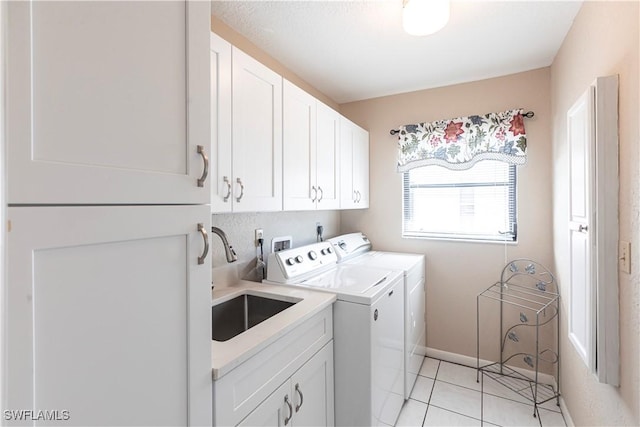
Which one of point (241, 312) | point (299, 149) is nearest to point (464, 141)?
point (299, 149)

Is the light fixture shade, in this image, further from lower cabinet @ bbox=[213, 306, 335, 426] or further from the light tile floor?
the light tile floor

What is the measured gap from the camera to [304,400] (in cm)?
143

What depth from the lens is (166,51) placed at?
80 centimetres


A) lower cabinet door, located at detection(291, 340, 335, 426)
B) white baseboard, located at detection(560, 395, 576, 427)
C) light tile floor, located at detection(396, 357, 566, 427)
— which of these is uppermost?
lower cabinet door, located at detection(291, 340, 335, 426)

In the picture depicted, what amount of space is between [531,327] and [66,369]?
2931mm

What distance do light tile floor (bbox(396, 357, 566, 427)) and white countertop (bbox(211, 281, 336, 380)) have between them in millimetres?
1157

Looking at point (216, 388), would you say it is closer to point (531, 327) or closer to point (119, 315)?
point (119, 315)

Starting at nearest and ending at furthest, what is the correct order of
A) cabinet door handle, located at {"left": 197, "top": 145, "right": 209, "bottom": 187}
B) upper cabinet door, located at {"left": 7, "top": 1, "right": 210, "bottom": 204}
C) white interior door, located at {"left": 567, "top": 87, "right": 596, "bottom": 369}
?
upper cabinet door, located at {"left": 7, "top": 1, "right": 210, "bottom": 204}
cabinet door handle, located at {"left": 197, "top": 145, "right": 209, "bottom": 187}
white interior door, located at {"left": 567, "top": 87, "right": 596, "bottom": 369}

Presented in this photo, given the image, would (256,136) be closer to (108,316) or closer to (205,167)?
(205,167)

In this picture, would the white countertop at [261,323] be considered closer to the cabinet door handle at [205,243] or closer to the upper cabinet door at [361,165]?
the cabinet door handle at [205,243]

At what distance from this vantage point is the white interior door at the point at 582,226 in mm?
1292

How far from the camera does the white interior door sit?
1.29 meters

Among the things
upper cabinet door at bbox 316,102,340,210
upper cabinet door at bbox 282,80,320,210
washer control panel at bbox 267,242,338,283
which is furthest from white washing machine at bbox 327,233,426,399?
upper cabinet door at bbox 282,80,320,210

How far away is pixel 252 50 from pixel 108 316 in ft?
6.22
